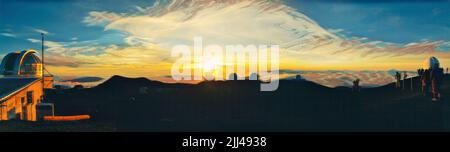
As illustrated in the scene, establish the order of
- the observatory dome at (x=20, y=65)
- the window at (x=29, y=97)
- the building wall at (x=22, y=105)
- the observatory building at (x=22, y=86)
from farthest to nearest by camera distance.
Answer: the observatory dome at (x=20, y=65) < the window at (x=29, y=97) < the observatory building at (x=22, y=86) < the building wall at (x=22, y=105)

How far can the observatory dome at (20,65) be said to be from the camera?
42500 mm

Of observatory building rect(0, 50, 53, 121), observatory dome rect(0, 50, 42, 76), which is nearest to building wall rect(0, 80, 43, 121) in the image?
observatory building rect(0, 50, 53, 121)

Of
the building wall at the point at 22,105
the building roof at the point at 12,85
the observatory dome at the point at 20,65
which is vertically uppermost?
the observatory dome at the point at 20,65

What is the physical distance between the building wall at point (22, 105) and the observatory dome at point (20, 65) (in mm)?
3673

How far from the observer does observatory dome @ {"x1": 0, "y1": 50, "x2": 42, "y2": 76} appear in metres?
42.5

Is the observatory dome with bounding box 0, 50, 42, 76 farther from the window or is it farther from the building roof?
the window

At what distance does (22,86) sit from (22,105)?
2.82m

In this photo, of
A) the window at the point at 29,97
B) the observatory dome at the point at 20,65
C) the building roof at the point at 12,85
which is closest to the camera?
the building roof at the point at 12,85

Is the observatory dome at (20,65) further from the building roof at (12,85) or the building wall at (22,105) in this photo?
the building wall at (22,105)


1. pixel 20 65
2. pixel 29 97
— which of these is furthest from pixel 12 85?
pixel 20 65

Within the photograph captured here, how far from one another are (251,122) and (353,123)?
1081cm

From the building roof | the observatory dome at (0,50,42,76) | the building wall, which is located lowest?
the building wall

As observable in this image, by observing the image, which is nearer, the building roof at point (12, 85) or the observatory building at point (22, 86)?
the observatory building at point (22, 86)

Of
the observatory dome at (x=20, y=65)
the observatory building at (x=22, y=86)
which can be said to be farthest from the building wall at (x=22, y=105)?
the observatory dome at (x=20, y=65)
